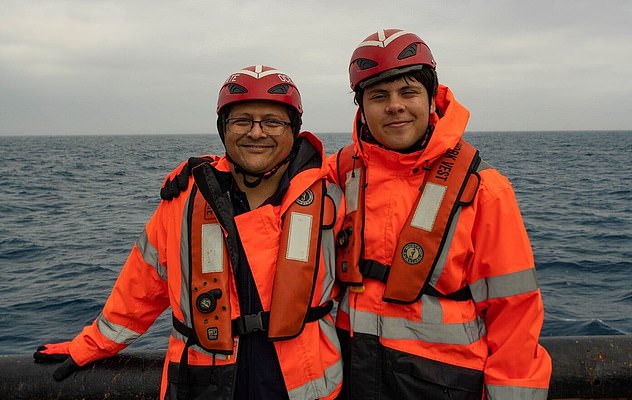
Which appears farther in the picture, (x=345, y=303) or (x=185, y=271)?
(x=345, y=303)

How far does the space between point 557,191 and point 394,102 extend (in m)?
22.7

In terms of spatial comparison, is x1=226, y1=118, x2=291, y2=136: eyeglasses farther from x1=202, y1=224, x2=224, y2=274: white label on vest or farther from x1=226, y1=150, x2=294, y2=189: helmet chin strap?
x1=202, y1=224, x2=224, y2=274: white label on vest

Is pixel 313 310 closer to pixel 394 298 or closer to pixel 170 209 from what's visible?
pixel 394 298

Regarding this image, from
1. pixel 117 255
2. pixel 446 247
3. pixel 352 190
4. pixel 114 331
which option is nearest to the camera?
pixel 446 247

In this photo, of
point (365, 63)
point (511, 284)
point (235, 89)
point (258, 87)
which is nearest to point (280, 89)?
point (258, 87)

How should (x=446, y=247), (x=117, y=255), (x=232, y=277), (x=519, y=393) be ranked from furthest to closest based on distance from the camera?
(x=117, y=255) → (x=232, y=277) → (x=446, y=247) → (x=519, y=393)

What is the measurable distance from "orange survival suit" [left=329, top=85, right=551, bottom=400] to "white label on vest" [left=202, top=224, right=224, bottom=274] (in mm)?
660

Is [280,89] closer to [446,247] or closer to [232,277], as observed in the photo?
[232,277]

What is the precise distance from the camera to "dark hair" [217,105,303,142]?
2.96 metres

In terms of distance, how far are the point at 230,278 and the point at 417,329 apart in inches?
38.8

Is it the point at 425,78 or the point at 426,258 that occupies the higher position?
the point at 425,78

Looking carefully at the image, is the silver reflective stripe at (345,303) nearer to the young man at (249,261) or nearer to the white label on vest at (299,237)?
the young man at (249,261)

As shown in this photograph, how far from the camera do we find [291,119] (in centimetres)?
298

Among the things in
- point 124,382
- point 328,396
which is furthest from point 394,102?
point 124,382
